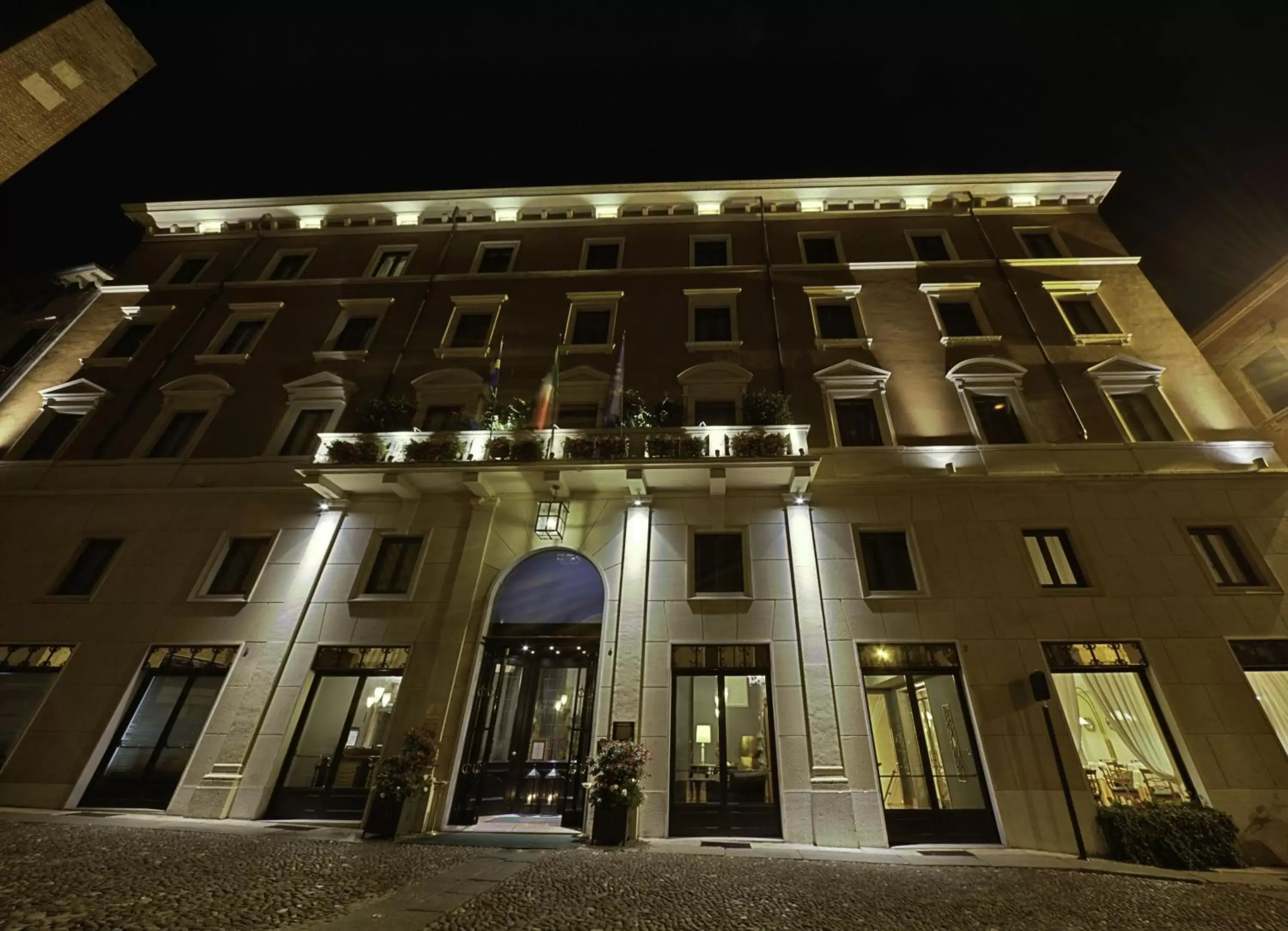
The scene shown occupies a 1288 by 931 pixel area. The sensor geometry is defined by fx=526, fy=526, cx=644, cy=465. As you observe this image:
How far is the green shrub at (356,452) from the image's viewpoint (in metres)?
14.7

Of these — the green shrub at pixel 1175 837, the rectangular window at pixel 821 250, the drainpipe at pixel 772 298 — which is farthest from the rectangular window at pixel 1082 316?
the green shrub at pixel 1175 837

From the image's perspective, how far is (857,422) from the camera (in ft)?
52.3

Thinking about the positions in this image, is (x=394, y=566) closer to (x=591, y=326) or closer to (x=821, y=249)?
(x=591, y=326)

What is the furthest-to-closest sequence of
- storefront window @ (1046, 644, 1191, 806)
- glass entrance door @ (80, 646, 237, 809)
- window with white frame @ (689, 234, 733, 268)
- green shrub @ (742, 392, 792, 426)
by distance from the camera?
window with white frame @ (689, 234, 733, 268) < green shrub @ (742, 392, 792, 426) < glass entrance door @ (80, 646, 237, 809) < storefront window @ (1046, 644, 1191, 806)

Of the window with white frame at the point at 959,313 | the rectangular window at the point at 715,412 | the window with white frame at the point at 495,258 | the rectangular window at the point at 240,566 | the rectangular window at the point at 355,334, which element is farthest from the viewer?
the window with white frame at the point at 495,258

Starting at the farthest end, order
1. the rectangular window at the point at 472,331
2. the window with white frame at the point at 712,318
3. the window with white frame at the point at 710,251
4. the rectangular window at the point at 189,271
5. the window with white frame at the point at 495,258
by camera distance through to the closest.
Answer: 1. the rectangular window at the point at 189,271
2. the window with white frame at the point at 495,258
3. the window with white frame at the point at 710,251
4. the rectangular window at the point at 472,331
5. the window with white frame at the point at 712,318

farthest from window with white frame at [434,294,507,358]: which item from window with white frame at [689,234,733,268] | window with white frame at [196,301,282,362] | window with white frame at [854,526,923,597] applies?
window with white frame at [854,526,923,597]

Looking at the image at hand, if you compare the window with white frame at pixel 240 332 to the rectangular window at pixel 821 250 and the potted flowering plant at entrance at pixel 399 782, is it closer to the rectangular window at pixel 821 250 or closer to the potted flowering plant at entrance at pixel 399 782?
the potted flowering plant at entrance at pixel 399 782

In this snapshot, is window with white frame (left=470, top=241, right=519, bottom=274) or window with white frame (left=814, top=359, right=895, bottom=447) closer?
window with white frame (left=814, top=359, right=895, bottom=447)

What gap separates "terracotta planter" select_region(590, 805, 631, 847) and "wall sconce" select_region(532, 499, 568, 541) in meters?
6.27

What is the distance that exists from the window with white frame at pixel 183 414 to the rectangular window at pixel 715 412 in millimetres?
15782

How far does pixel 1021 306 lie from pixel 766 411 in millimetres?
10523

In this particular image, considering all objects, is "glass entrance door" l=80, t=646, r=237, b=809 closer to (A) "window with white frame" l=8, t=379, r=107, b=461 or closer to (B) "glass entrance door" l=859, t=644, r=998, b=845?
(A) "window with white frame" l=8, t=379, r=107, b=461

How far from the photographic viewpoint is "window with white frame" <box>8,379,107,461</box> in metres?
17.3
